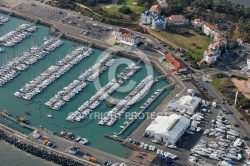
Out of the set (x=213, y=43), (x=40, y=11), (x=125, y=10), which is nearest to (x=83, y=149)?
(x=213, y=43)

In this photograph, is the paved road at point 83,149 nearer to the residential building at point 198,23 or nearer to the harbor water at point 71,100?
the harbor water at point 71,100

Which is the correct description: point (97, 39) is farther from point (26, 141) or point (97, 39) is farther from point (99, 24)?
point (26, 141)

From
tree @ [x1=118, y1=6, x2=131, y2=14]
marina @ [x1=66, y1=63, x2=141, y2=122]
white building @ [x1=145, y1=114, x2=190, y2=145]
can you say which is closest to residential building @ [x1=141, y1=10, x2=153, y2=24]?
tree @ [x1=118, y1=6, x2=131, y2=14]

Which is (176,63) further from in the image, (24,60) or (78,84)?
(24,60)

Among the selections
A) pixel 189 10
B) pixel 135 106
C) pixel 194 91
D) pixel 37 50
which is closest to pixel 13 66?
pixel 37 50

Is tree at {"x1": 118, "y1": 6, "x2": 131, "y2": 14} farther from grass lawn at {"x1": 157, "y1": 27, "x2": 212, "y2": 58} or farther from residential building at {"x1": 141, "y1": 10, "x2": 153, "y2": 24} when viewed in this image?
grass lawn at {"x1": 157, "y1": 27, "x2": 212, "y2": 58}

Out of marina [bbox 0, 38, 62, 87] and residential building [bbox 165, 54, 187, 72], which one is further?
residential building [bbox 165, 54, 187, 72]

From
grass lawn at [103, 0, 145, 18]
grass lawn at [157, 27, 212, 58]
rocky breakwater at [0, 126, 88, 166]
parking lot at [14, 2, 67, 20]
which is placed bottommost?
rocky breakwater at [0, 126, 88, 166]
